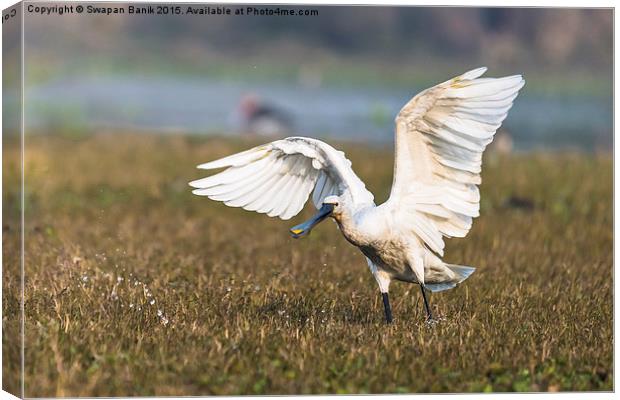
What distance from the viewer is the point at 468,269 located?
26.7 ft

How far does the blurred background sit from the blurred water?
4 centimetres

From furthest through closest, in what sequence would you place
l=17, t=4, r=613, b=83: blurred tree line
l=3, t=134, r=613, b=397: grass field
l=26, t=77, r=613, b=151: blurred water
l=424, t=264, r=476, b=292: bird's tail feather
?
l=26, t=77, r=613, b=151: blurred water, l=17, t=4, r=613, b=83: blurred tree line, l=424, t=264, r=476, b=292: bird's tail feather, l=3, t=134, r=613, b=397: grass field

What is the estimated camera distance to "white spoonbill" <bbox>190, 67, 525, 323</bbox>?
24.4 feet

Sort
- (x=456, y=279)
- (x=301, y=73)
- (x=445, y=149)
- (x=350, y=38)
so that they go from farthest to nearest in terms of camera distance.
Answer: (x=301, y=73) → (x=350, y=38) → (x=456, y=279) → (x=445, y=149)

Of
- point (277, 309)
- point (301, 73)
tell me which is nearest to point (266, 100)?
point (301, 73)

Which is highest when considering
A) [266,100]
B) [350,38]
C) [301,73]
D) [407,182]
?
[301,73]

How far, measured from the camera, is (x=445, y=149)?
7.59m

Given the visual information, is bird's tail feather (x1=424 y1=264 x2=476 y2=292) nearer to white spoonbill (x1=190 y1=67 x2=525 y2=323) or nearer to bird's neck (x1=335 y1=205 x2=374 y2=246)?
white spoonbill (x1=190 y1=67 x2=525 y2=323)

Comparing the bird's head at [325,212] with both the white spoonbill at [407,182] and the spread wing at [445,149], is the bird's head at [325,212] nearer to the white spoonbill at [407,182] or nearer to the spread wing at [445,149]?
the white spoonbill at [407,182]

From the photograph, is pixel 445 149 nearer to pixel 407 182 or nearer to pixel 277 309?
pixel 407 182

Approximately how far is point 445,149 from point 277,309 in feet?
4.92

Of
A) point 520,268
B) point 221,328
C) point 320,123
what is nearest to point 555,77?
point 320,123

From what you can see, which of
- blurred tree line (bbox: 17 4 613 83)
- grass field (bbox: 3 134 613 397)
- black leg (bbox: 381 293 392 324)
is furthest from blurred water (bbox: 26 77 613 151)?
black leg (bbox: 381 293 392 324)

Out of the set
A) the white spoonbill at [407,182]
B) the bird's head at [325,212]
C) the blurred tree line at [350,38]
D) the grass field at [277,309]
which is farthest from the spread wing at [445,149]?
the blurred tree line at [350,38]
